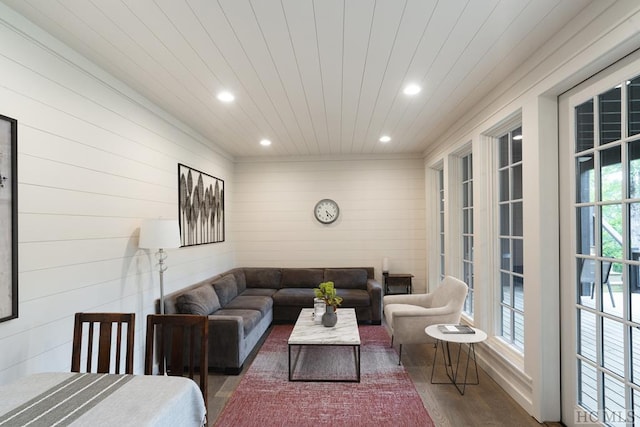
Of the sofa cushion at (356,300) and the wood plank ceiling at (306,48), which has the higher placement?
the wood plank ceiling at (306,48)

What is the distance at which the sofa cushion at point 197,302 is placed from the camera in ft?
11.1

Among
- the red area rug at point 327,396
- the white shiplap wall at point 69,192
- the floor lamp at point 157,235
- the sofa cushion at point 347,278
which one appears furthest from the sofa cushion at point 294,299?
the floor lamp at point 157,235

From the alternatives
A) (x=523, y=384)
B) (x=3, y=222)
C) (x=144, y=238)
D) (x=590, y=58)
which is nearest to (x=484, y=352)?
(x=523, y=384)

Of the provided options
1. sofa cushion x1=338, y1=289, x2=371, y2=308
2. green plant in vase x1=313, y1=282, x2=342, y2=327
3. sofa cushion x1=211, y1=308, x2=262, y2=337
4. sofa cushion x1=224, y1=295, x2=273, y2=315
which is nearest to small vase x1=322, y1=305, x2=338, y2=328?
green plant in vase x1=313, y1=282, x2=342, y2=327

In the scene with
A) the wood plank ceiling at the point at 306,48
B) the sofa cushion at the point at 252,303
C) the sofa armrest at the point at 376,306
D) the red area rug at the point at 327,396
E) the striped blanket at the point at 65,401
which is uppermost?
the wood plank ceiling at the point at 306,48

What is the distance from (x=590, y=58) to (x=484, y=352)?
2674 mm

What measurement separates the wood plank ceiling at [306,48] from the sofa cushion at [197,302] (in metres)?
1.92

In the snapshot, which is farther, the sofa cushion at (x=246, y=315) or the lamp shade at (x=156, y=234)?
the sofa cushion at (x=246, y=315)

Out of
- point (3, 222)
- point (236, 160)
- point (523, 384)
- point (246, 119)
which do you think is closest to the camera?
point (3, 222)

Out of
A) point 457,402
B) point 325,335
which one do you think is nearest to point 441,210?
point 325,335

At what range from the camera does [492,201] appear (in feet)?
10.6

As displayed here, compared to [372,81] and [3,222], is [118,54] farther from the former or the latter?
[372,81]

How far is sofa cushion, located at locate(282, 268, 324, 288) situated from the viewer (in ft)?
17.9

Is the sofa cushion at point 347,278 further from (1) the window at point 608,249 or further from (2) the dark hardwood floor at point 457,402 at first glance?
(1) the window at point 608,249
